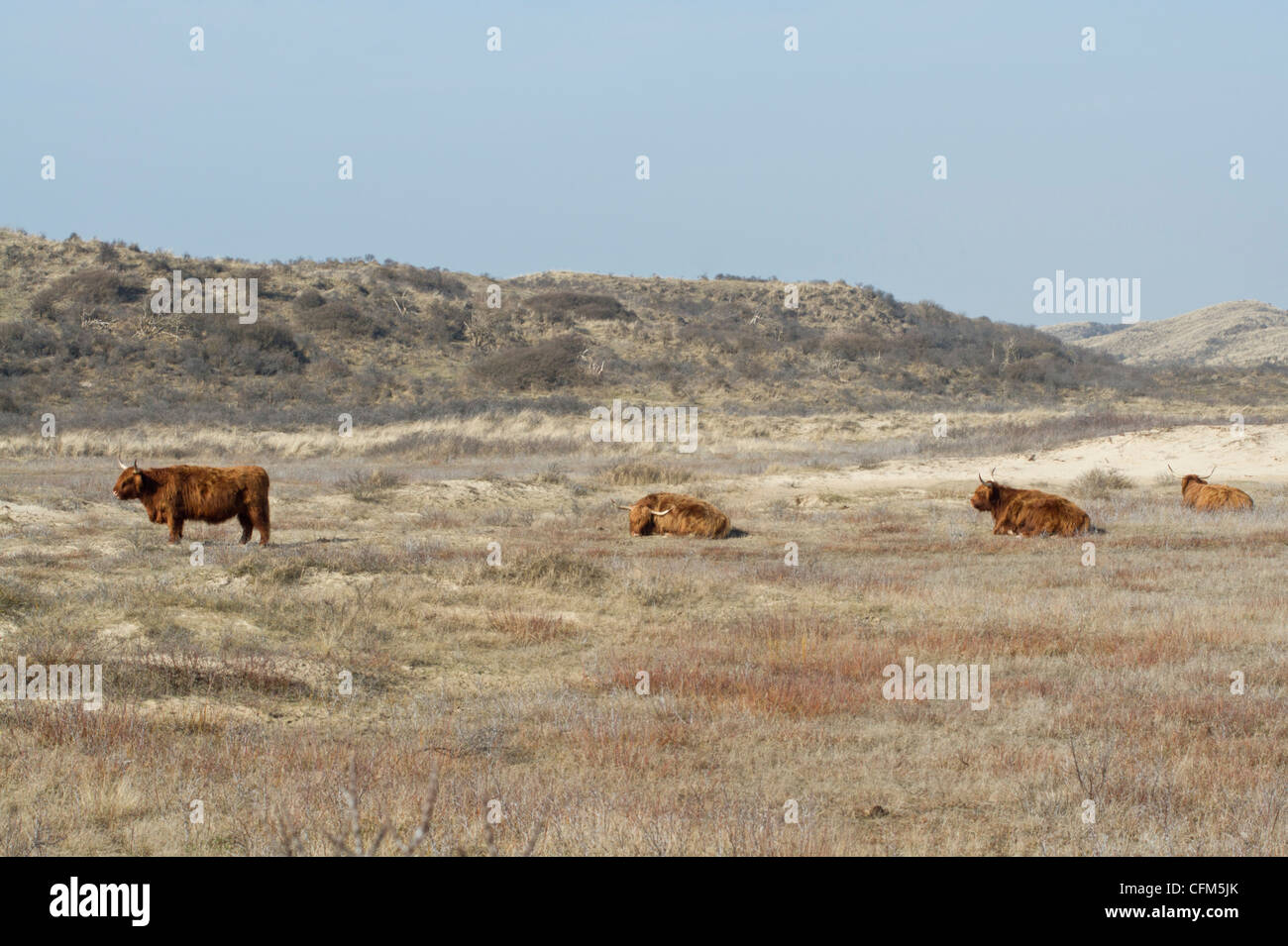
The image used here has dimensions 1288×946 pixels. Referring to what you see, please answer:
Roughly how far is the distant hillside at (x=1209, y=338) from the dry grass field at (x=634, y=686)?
97582 mm

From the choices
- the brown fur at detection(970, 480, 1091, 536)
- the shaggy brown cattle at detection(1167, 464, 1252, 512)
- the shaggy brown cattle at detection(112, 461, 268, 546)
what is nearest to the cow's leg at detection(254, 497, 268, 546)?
the shaggy brown cattle at detection(112, 461, 268, 546)

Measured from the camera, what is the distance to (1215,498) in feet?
63.8

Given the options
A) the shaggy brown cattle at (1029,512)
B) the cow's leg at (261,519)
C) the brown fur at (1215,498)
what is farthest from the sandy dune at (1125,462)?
the cow's leg at (261,519)

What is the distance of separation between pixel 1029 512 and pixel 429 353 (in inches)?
1658

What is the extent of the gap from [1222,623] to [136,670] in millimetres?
9521

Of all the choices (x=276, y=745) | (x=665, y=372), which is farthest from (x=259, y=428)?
(x=276, y=745)

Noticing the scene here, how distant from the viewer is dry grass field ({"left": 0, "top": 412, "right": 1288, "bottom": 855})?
5.61 meters

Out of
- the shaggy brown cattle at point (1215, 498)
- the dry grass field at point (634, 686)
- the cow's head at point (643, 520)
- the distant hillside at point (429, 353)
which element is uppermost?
the distant hillside at point (429, 353)

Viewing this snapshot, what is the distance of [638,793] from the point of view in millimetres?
6164

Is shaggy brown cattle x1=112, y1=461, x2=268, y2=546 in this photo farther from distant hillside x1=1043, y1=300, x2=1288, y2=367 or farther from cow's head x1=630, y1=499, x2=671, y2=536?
distant hillside x1=1043, y1=300, x2=1288, y2=367

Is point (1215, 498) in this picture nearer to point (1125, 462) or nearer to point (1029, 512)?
point (1029, 512)

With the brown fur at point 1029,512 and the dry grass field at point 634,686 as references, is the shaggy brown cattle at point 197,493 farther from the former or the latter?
the brown fur at point 1029,512

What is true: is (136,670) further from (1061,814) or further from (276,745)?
(1061,814)

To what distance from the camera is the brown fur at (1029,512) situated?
1689 cm
